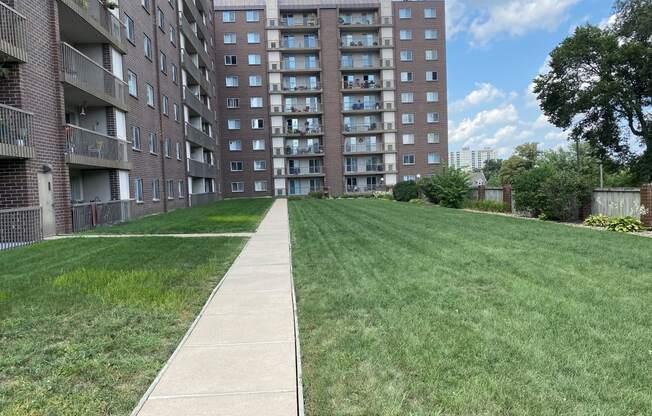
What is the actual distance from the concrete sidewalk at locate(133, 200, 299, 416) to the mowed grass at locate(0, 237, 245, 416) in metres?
0.22

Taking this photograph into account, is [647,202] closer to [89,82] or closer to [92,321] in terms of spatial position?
[92,321]

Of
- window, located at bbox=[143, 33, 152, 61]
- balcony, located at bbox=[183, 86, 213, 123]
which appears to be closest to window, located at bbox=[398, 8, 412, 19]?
balcony, located at bbox=[183, 86, 213, 123]

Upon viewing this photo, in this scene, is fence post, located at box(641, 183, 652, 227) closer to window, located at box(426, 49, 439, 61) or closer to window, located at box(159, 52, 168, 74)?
window, located at box(159, 52, 168, 74)

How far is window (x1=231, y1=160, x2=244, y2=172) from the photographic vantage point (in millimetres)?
61625

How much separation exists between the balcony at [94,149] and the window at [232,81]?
39.9 metres

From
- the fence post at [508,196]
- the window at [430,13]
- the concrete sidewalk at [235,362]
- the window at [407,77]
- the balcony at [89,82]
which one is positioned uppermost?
the window at [430,13]

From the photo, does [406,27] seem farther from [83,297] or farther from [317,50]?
[83,297]

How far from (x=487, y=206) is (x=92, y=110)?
19.6 meters

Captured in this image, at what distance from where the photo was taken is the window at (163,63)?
31237 millimetres

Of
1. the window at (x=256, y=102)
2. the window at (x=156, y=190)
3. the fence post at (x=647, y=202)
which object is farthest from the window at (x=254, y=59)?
the fence post at (x=647, y=202)

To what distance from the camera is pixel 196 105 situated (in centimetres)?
4122

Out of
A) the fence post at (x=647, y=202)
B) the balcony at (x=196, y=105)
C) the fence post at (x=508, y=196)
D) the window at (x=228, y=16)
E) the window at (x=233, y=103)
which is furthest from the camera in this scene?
the window at (x=233, y=103)

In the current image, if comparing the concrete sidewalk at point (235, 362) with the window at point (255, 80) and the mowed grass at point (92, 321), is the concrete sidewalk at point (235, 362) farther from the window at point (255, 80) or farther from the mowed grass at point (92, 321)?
the window at point (255, 80)

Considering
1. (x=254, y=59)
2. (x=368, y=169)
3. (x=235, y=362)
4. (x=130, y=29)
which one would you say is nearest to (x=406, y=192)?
(x=368, y=169)
